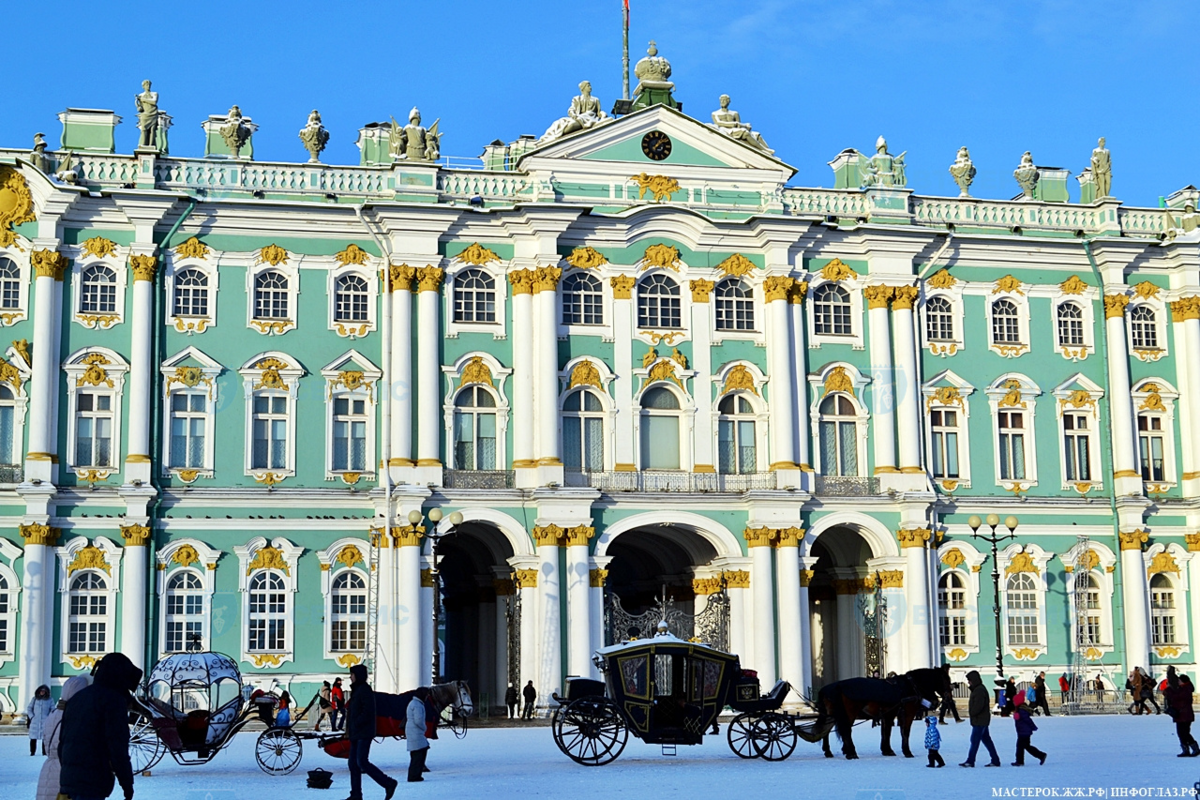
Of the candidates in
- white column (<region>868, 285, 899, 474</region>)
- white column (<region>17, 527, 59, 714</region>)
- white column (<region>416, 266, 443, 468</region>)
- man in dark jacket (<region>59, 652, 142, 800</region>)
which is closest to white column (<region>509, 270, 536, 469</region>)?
white column (<region>416, 266, 443, 468</region>)

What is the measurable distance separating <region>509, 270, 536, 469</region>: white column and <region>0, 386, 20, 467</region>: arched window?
1306 cm

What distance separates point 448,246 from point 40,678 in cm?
1555

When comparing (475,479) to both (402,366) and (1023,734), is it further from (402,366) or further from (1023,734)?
(1023,734)

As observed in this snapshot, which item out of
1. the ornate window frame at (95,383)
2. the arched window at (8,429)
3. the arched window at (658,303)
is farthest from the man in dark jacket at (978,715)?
the arched window at (8,429)

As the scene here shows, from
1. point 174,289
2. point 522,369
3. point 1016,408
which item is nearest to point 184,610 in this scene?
point 174,289

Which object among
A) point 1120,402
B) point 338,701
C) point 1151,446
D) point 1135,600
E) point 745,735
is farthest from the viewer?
point 1151,446

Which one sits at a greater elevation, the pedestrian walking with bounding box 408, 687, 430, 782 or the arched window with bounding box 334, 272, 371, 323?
the arched window with bounding box 334, 272, 371, 323

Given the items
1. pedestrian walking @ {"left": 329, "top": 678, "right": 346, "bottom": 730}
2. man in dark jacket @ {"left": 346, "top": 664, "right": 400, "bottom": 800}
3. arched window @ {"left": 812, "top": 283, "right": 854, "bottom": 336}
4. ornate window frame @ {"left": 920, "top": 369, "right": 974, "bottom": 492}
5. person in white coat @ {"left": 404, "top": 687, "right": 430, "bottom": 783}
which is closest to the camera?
man in dark jacket @ {"left": 346, "top": 664, "right": 400, "bottom": 800}

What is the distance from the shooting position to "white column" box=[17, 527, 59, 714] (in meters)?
42.9

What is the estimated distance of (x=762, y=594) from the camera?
46750 mm

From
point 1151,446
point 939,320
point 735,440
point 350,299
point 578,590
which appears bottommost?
point 578,590

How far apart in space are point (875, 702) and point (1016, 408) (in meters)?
24.3

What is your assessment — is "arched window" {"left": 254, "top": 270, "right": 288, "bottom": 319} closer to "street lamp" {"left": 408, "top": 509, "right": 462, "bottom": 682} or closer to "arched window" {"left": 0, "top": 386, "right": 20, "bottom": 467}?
"arched window" {"left": 0, "top": 386, "right": 20, "bottom": 467}

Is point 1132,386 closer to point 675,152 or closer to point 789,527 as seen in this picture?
point 789,527
